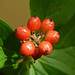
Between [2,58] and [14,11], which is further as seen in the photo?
[14,11]

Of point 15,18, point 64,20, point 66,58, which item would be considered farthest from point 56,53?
point 15,18

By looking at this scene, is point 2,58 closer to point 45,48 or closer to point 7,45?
point 7,45

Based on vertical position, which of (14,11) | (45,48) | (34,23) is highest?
(14,11)

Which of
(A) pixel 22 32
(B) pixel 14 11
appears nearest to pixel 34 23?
(A) pixel 22 32

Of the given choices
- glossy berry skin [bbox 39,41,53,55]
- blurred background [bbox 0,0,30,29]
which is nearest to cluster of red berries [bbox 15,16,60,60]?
glossy berry skin [bbox 39,41,53,55]

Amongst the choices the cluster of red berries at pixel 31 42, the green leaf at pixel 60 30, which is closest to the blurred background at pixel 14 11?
the green leaf at pixel 60 30

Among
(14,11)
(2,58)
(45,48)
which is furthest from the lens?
(14,11)

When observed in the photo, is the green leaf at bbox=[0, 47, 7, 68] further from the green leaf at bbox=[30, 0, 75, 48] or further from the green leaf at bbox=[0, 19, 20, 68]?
the green leaf at bbox=[30, 0, 75, 48]

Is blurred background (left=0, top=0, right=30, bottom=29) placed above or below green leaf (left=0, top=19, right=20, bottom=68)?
above
